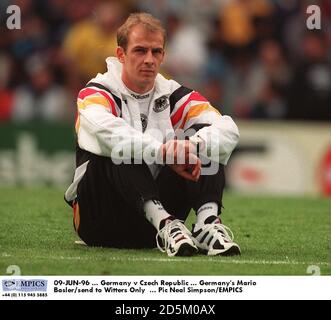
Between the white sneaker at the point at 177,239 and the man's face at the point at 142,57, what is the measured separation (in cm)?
67

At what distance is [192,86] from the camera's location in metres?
9.84

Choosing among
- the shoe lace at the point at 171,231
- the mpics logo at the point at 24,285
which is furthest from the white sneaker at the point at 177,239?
the mpics logo at the point at 24,285

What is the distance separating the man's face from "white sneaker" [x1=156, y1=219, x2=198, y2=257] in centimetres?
67

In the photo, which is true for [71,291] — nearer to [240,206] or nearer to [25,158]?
[240,206]

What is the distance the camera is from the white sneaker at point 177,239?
15.1 feet

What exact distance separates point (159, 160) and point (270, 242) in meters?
1.15

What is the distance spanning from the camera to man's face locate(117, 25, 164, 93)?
4.71 metres

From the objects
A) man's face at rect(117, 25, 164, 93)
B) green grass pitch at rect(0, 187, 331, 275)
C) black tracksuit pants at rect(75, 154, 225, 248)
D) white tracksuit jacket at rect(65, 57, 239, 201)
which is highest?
man's face at rect(117, 25, 164, 93)

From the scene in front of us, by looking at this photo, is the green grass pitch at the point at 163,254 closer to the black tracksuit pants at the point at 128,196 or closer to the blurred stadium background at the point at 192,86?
the black tracksuit pants at the point at 128,196
